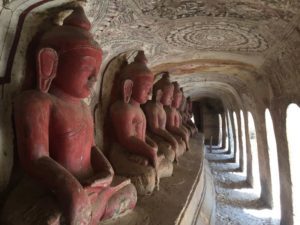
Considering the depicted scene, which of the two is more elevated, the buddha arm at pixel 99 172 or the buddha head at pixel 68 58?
the buddha head at pixel 68 58

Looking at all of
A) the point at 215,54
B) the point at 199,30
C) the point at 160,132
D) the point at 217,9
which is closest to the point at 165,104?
the point at 160,132

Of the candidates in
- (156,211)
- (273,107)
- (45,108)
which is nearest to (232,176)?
(273,107)

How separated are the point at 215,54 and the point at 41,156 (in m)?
3.95

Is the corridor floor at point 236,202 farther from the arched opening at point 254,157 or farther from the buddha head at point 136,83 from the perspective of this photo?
the buddha head at point 136,83

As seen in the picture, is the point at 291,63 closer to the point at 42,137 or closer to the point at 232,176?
the point at 42,137

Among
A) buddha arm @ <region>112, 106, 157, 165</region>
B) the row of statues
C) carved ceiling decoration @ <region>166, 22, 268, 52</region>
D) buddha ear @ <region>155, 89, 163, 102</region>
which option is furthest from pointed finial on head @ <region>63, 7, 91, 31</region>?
buddha ear @ <region>155, 89, 163, 102</region>

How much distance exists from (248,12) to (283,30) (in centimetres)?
62

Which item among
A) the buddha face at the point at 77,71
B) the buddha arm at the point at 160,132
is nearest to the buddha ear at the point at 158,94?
the buddha arm at the point at 160,132

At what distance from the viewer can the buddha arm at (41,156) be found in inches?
69.4

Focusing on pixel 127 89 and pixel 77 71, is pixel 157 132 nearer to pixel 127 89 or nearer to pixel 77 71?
pixel 127 89

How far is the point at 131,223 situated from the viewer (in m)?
2.35

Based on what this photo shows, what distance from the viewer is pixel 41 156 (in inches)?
74.8

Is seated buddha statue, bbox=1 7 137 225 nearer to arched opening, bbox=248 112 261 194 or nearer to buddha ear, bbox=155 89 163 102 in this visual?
buddha ear, bbox=155 89 163 102

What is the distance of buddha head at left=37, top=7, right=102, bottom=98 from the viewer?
2.05 metres
